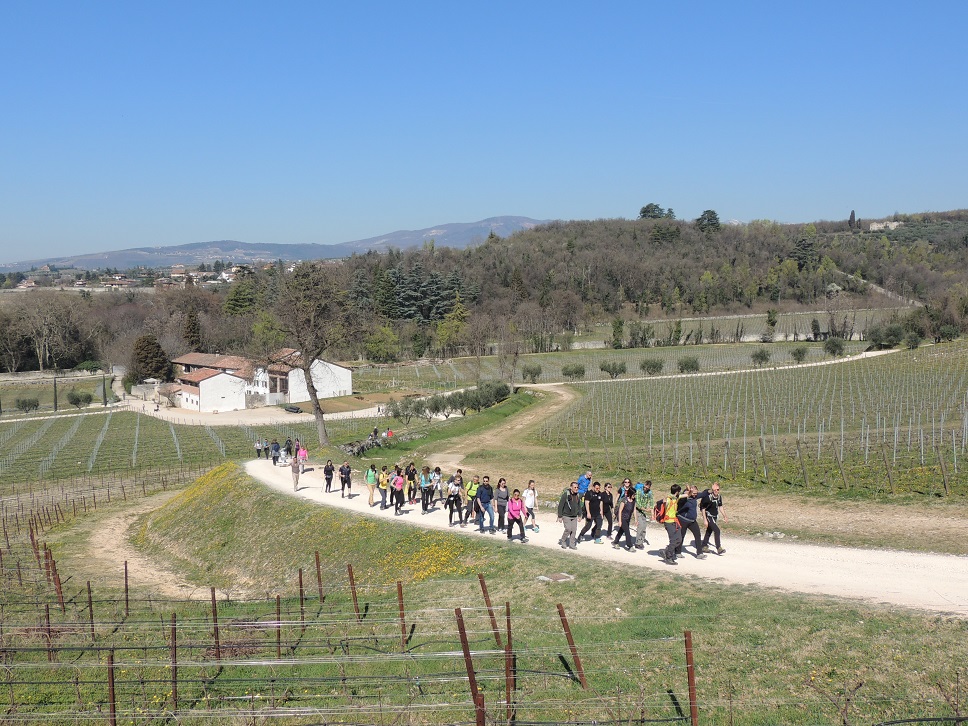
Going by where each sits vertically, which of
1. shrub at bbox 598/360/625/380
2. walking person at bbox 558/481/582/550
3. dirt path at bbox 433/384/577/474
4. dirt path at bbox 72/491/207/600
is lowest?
dirt path at bbox 72/491/207/600

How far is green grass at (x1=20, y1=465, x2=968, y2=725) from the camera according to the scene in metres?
10.8

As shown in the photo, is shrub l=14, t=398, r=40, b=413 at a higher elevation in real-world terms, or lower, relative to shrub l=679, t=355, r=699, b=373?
lower

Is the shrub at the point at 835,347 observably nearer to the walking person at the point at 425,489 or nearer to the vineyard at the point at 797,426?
the vineyard at the point at 797,426

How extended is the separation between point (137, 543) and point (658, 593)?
20876mm

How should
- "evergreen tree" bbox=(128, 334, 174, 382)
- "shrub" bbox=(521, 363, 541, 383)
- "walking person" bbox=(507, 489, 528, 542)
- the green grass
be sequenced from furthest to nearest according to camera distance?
1. "evergreen tree" bbox=(128, 334, 174, 382)
2. "shrub" bbox=(521, 363, 541, 383)
3. "walking person" bbox=(507, 489, 528, 542)
4. the green grass

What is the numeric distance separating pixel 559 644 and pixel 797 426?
92.0 feet

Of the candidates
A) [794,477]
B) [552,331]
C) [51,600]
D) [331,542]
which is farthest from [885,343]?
[51,600]

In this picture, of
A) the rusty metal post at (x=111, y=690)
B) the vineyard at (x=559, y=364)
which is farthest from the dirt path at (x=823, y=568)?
the vineyard at (x=559, y=364)

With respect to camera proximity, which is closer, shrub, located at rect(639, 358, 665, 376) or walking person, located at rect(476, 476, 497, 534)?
walking person, located at rect(476, 476, 497, 534)

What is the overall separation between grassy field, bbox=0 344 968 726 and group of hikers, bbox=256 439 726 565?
121 centimetres

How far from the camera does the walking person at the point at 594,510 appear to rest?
61.5ft

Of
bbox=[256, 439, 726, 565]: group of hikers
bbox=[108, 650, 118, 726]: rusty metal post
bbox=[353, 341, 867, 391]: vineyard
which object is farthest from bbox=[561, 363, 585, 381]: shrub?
bbox=[108, 650, 118, 726]: rusty metal post

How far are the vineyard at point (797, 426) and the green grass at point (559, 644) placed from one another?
1128 centimetres

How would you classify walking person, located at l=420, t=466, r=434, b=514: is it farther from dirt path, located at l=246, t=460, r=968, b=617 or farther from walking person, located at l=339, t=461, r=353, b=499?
walking person, located at l=339, t=461, r=353, b=499
